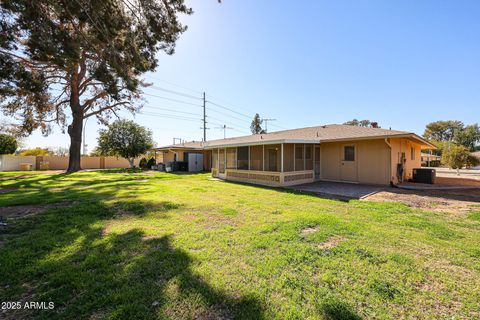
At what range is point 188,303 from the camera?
212cm

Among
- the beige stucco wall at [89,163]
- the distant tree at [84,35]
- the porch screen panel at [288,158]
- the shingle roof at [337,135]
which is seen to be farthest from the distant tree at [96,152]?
the porch screen panel at [288,158]

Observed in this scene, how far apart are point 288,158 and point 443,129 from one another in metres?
64.8

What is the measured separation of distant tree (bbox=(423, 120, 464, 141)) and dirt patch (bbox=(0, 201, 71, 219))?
71.6 m

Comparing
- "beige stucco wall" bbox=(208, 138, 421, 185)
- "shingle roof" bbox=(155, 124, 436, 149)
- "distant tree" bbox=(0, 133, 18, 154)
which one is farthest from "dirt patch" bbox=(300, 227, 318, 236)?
"distant tree" bbox=(0, 133, 18, 154)

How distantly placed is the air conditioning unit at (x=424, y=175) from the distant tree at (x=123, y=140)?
25.6 metres

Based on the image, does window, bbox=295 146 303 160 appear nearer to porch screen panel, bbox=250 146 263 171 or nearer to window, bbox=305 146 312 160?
window, bbox=305 146 312 160

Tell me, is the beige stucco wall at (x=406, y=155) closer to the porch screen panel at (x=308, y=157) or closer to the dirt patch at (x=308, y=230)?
the porch screen panel at (x=308, y=157)

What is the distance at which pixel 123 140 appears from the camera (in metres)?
23.9

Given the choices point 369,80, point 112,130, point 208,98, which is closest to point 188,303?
point 369,80

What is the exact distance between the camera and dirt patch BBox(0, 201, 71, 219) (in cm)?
541

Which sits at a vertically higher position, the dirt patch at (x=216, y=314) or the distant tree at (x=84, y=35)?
the distant tree at (x=84, y=35)

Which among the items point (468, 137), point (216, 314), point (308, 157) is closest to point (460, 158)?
point (308, 157)

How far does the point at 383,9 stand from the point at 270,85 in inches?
465

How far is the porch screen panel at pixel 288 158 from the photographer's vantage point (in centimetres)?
1166
